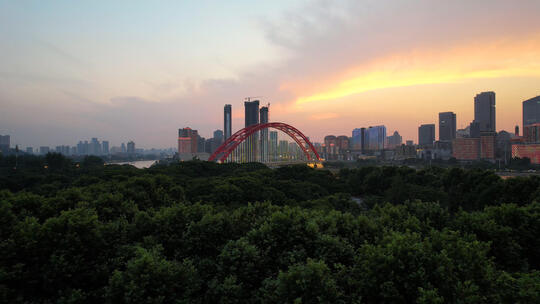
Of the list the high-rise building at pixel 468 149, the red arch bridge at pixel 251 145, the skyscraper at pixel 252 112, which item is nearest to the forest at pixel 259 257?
the red arch bridge at pixel 251 145

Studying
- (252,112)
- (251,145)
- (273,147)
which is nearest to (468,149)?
(273,147)

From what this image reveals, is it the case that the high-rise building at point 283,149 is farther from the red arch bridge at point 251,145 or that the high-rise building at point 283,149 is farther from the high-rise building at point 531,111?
the high-rise building at point 531,111

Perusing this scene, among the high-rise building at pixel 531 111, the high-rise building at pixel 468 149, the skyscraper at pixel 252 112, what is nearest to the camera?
the high-rise building at pixel 468 149

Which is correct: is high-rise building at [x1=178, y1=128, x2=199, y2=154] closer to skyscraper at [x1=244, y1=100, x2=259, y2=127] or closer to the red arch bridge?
skyscraper at [x1=244, y1=100, x2=259, y2=127]

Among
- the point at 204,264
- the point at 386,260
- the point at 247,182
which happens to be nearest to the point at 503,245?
the point at 386,260

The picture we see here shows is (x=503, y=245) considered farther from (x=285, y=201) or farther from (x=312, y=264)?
(x=285, y=201)

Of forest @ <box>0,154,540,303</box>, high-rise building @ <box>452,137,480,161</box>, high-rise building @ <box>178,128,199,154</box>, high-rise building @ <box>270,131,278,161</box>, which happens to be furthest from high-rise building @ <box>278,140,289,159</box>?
high-rise building @ <box>178,128,199,154</box>

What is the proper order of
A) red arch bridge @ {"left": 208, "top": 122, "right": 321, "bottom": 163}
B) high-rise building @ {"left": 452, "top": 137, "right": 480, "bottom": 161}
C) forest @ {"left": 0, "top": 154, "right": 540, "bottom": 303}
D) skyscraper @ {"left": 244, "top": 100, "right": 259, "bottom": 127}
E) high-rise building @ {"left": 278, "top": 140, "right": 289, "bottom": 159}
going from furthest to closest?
skyscraper @ {"left": 244, "top": 100, "right": 259, "bottom": 127}
high-rise building @ {"left": 452, "top": 137, "right": 480, "bottom": 161}
high-rise building @ {"left": 278, "top": 140, "right": 289, "bottom": 159}
red arch bridge @ {"left": 208, "top": 122, "right": 321, "bottom": 163}
forest @ {"left": 0, "top": 154, "right": 540, "bottom": 303}
